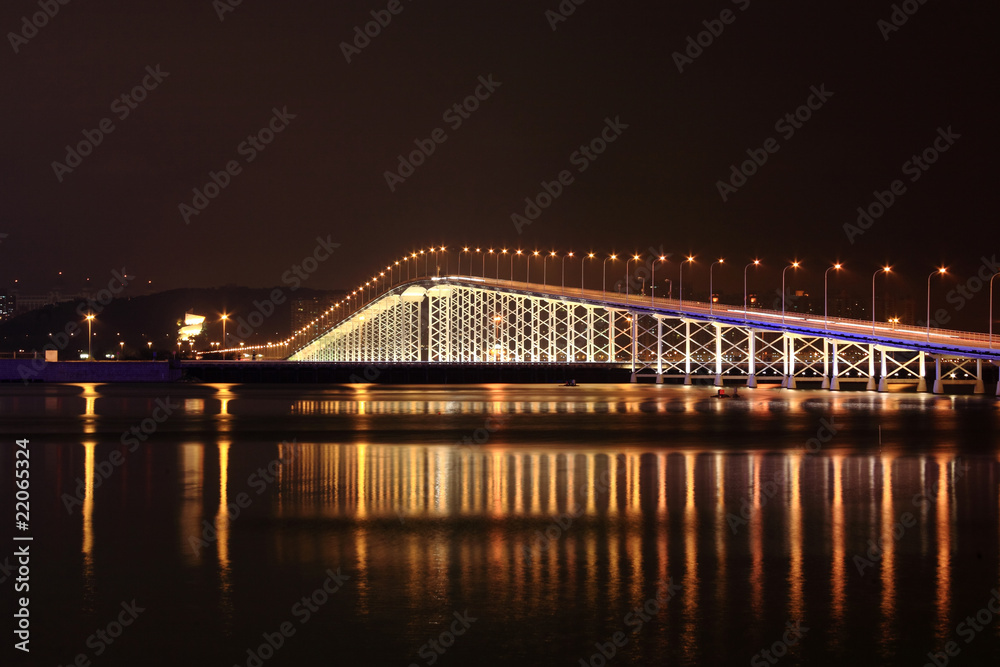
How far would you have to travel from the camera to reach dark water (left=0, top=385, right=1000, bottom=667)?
30.8 ft

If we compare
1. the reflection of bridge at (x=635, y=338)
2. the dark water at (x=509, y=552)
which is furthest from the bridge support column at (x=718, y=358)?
the dark water at (x=509, y=552)

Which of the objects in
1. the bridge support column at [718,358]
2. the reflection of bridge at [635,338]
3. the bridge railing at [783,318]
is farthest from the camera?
the bridge support column at [718,358]

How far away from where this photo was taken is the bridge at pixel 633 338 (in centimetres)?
6756

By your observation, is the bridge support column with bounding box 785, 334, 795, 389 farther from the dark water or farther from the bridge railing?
→ the dark water

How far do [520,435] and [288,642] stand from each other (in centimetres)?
2061

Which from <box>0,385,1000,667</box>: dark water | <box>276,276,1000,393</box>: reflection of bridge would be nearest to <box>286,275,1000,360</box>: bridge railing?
<box>276,276,1000,393</box>: reflection of bridge

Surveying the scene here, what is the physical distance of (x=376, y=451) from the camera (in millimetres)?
25188

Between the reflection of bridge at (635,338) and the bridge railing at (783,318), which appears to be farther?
the reflection of bridge at (635,338)

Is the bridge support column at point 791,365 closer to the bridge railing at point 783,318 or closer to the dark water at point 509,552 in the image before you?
the bridge railing at point 783,318

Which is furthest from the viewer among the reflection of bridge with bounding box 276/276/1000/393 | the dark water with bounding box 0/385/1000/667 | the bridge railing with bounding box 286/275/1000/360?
the reflection of bridge with bounding box 276/276/1000/393

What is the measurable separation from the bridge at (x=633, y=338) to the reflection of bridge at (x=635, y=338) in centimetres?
14

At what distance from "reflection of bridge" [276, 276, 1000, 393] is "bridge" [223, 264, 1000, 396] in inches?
5.6

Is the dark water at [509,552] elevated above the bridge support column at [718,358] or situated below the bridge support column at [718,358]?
below

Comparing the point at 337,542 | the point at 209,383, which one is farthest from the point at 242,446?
the point at 209,383
